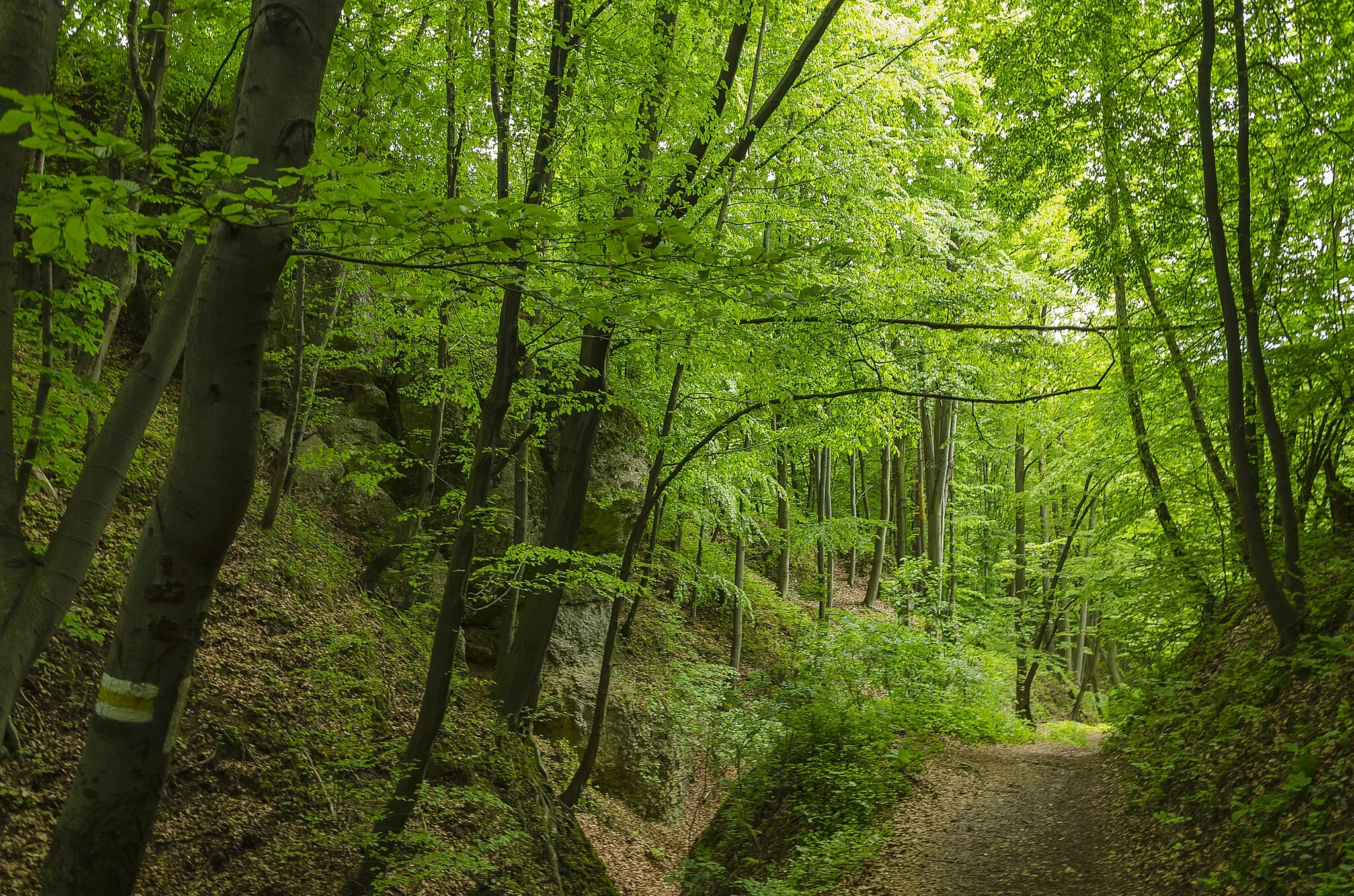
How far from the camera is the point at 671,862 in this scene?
10.4 metres

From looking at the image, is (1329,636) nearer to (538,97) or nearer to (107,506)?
(538,97)

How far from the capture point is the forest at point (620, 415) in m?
2.62

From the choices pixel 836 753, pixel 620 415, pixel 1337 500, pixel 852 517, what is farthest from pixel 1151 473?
pixel 852 517

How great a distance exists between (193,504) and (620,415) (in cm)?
1056

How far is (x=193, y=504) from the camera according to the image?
2477 millimetres

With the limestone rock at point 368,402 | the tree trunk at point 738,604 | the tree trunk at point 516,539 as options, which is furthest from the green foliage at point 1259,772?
the limestone rock at point 368,402

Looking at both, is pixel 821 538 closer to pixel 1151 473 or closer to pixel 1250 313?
pixel 1151 473

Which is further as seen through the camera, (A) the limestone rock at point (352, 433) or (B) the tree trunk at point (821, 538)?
(B) the tree trunk at point (821, 538)

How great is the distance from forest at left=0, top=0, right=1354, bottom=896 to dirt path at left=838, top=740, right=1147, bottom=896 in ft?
0.28

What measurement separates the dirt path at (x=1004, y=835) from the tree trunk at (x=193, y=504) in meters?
6.44

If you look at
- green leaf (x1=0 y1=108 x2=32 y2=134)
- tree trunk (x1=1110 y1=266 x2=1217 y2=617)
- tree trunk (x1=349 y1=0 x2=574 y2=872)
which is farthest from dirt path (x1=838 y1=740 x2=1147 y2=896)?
green leaf (x1=0 y1=108 x2=32 y2=134)

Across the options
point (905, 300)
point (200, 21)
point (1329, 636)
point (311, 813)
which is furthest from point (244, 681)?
point (1329, 636)

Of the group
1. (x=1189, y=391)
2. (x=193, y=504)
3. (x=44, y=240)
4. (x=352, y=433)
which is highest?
(x=1189, y=391)

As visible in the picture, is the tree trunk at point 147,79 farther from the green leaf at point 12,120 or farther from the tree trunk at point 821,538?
the tree trunk at point 821,538
